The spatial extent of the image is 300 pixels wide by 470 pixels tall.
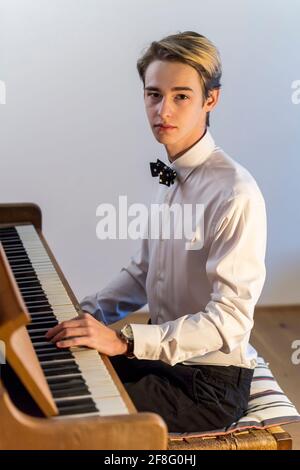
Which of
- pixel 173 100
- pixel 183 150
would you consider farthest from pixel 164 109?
pixel 183 150

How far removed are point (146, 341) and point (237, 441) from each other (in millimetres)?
320

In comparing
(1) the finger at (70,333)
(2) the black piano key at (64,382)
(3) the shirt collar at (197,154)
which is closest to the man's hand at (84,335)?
(1) the finger at (70,333)

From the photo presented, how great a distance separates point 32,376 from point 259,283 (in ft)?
2.35

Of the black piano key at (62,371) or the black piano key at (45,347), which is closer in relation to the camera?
the black piano key at (62,371)

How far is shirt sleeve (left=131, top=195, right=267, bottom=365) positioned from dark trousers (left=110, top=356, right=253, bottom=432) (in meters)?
0.12

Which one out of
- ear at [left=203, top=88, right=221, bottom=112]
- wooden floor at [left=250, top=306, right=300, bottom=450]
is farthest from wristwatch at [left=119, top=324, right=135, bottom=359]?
wooden floor at [left=250, top=306, right=300, bottom=450]

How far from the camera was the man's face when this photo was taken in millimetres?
1812

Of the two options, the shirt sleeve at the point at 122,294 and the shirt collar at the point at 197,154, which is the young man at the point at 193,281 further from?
the shirt sleeve at the point at 122,294

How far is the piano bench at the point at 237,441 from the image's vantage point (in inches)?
63.6

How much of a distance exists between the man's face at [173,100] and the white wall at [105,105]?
150 cm

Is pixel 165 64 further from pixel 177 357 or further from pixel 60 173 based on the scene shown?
pixel 60 173

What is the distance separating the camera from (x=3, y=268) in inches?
49.2

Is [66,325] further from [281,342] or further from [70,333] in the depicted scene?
[281,342]

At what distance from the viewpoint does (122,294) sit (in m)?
2.15
